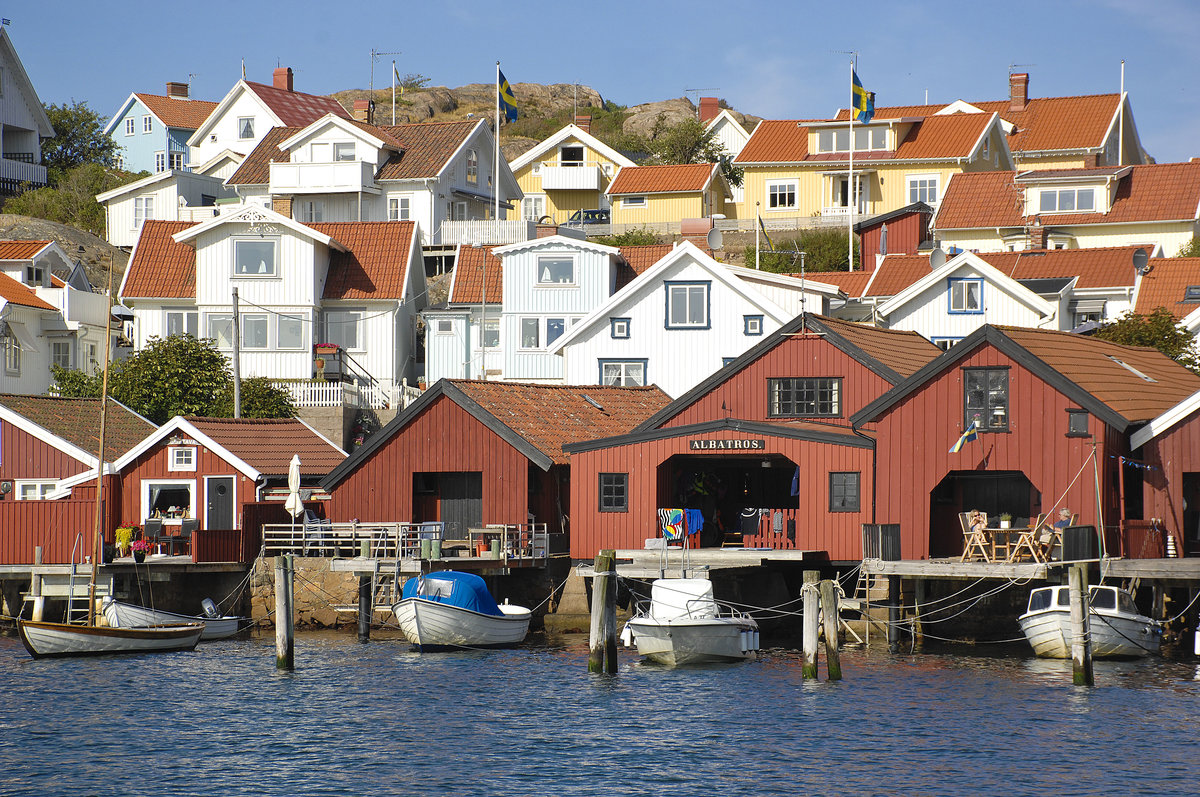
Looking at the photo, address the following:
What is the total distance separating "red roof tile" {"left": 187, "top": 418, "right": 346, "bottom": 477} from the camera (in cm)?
4678

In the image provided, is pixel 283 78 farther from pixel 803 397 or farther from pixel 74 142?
pixel 803 397

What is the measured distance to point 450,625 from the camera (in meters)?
38.6

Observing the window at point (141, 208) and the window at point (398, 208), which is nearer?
the window at point (398, 208)

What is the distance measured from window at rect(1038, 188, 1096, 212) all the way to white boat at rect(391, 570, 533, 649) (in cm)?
4524

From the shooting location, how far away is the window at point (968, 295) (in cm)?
5612

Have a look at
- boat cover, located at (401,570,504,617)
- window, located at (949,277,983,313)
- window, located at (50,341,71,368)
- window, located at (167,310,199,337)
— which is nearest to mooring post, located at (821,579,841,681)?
boat cover, located at (401,570,504,617)

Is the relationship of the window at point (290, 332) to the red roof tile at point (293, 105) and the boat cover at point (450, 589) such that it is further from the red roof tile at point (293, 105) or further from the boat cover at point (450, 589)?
the red roof tile at point (293, 105)

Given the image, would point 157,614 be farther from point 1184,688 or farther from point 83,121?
point 83,121

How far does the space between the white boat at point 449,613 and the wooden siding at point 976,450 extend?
10.6 m

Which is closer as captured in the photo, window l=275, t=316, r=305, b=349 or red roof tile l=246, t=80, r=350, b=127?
window l=275, t=316, r=305, b=349

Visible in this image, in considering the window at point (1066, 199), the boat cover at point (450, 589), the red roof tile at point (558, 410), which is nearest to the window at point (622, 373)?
the red roof tile at point (558, 410)

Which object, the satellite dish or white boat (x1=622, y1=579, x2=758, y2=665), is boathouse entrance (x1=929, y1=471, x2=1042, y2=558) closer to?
white boat (x1=622, y1=579, x2=758, y2=665)

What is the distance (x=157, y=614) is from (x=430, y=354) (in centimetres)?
2537

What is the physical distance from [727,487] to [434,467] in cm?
889
